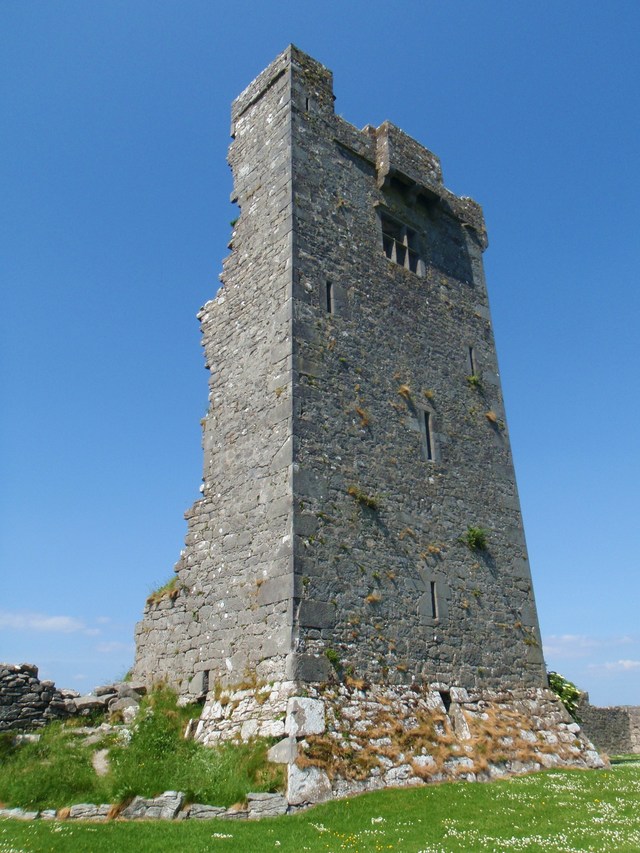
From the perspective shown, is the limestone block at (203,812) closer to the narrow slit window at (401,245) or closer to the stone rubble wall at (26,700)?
the stone rubble wall at (26,700)

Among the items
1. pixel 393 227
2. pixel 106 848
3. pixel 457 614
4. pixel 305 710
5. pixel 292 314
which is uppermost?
pixel 393 227

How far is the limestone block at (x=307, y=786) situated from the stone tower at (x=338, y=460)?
0.66 metres

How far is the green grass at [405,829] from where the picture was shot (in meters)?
7.73

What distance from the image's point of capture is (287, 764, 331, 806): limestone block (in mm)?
9352

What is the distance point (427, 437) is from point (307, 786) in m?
7.47

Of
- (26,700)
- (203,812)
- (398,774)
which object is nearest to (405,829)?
(398,774)

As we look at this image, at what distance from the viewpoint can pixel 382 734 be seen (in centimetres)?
1086

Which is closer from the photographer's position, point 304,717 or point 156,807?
point 156,807

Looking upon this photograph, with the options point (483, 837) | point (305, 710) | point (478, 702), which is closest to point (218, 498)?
point (305, 710)

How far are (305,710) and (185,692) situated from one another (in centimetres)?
300

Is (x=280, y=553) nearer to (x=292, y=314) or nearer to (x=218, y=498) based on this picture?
(x=218, y=498)

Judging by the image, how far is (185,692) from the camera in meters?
12.3

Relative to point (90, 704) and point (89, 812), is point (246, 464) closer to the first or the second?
point (90, 704)

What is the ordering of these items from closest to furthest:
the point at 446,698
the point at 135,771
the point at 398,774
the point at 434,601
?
1. the point at 135,771
2. the point at 398,774
3. the point at 446,698
4. the point at 434,601
